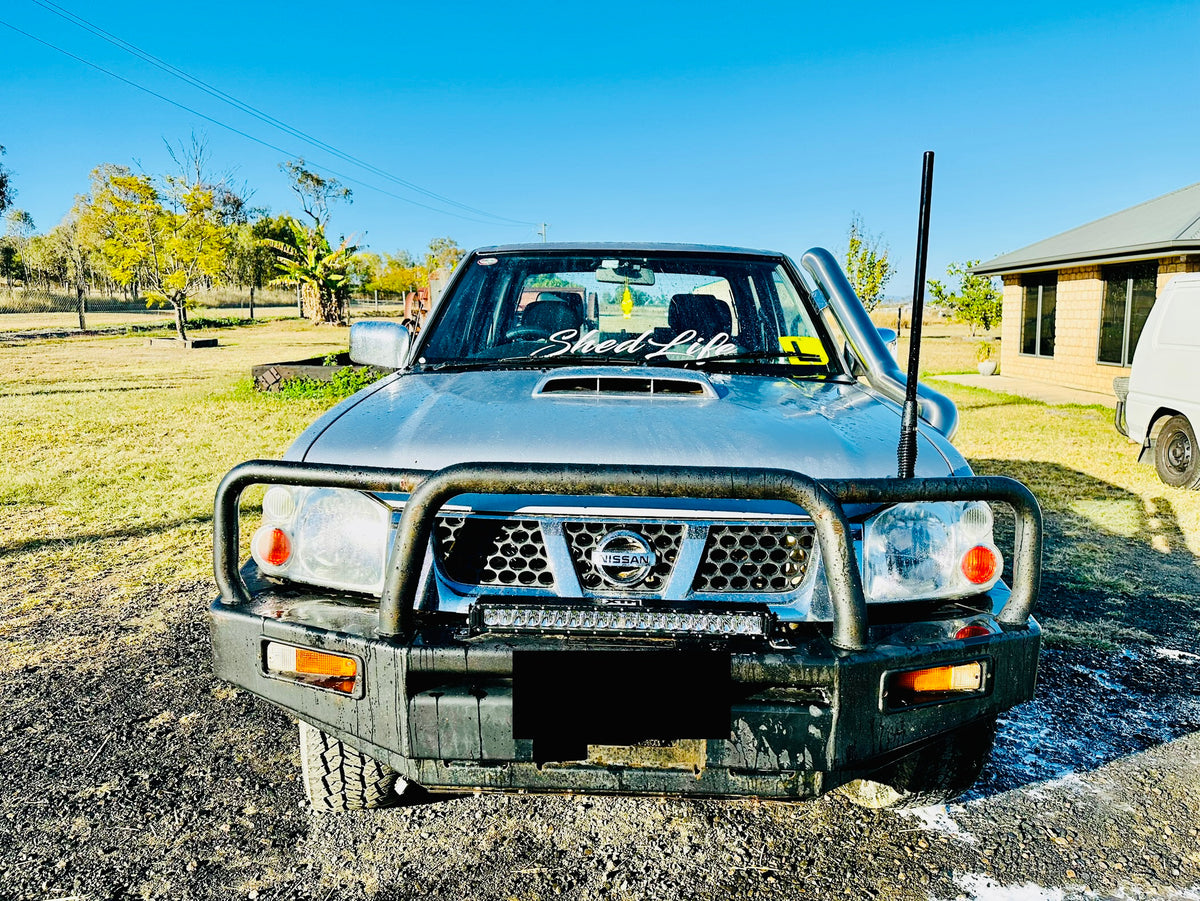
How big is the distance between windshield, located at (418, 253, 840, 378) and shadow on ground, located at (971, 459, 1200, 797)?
5.18 feet

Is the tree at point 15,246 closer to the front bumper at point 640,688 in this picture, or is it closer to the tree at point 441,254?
the tree at point 441,254

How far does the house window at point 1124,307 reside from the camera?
50.4 ft

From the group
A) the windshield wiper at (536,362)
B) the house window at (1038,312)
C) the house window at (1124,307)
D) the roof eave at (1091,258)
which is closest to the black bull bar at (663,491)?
the windshield wiper at (536,362)

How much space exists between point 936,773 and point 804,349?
150 cm

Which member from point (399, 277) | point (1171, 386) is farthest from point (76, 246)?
point (1171, 386)

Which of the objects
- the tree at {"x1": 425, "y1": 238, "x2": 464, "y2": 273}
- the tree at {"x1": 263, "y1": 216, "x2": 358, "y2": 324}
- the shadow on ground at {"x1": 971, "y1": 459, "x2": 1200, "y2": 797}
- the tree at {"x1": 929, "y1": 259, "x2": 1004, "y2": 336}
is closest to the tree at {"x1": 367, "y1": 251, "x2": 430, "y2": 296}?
the tree at {"x1": 425, "y1": 238, "x2": 464, "y2": 273}

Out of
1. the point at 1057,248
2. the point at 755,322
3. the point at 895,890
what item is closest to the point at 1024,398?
the point at 1057,248

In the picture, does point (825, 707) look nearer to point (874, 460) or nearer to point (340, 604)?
point (874, 460)

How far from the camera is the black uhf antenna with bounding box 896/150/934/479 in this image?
206 cm

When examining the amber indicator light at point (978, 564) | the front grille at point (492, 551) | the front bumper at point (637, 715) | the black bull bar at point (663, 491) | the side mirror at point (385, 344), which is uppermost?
the side mirror at point (385, 344)

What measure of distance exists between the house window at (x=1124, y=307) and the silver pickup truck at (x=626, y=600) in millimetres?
15431

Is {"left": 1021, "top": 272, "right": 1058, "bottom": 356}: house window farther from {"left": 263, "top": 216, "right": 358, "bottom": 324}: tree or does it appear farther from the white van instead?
{"left": 263, "top": 216, "right": 358, "bottom": 324}: tree

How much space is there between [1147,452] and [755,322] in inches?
310

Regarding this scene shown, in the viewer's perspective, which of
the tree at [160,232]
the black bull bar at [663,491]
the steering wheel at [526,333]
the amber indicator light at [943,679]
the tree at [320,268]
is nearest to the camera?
the black bull bar at [663,491]
